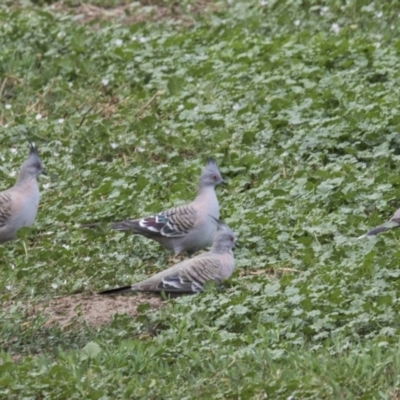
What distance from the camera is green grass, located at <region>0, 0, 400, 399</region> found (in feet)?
23.3

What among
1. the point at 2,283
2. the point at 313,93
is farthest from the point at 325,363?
the point at 313,93

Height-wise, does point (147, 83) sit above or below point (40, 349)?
above

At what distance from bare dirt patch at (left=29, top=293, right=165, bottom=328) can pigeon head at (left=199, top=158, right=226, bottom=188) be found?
1363 millimetres

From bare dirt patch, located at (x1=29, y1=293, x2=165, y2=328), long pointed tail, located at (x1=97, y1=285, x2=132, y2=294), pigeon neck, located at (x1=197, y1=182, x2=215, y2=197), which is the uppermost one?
pigeon neck, located at (x1=197, y1=182, x2=215, y2=197)

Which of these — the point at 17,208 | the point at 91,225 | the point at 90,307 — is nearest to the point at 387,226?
the point at 90,307

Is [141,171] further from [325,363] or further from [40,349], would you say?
[325,363]

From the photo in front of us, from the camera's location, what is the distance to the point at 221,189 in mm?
10703

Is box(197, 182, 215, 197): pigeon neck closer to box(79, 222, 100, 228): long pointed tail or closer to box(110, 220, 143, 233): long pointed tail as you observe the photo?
box(110, 220, 143, 233): long pointed tail

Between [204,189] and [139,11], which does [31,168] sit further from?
[139,11]

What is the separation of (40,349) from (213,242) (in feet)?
5.64

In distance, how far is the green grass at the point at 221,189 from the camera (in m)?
7.10

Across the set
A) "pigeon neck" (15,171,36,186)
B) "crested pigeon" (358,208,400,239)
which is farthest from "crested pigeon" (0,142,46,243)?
"crested pigeon" (358,208,400,239)

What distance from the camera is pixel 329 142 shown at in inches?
431

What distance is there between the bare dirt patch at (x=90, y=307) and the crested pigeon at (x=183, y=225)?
82cm
